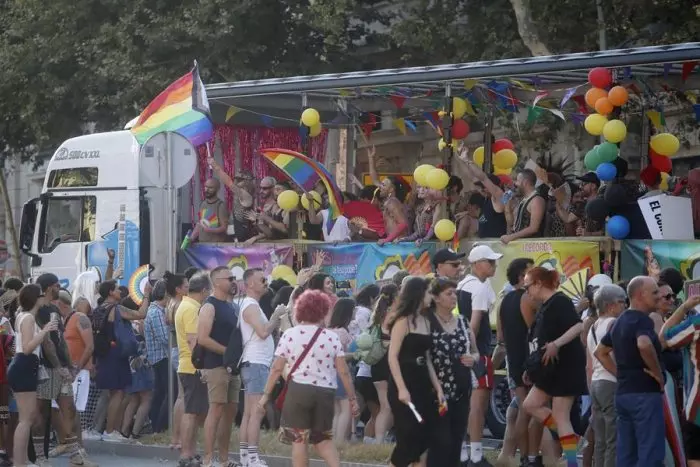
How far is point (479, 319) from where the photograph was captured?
13430 mm

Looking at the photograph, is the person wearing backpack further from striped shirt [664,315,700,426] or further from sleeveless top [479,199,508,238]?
striped shirt [664,315,700,426]

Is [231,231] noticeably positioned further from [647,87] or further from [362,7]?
[362,7]

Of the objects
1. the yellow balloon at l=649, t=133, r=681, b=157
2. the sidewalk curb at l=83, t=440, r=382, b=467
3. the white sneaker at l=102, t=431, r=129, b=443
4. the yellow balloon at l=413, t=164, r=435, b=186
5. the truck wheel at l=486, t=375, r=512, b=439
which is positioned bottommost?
the sidewalk curb at l=83, t=440, r=382, b=467

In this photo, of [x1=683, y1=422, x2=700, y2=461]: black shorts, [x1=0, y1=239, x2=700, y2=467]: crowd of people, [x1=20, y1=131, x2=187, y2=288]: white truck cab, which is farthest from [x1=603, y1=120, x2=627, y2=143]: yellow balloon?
[x1=20, y1=131, x2=187, y2=288]: white truck cab

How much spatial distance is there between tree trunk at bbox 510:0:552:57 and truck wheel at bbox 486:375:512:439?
944cm

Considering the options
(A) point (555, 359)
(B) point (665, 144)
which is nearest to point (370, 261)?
(B) point (665, 144)

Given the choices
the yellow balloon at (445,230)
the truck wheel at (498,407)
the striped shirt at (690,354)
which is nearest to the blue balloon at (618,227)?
the truck wheel at (498,407)

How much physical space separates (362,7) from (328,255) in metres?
12.5

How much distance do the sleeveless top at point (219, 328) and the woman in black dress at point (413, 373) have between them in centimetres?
283

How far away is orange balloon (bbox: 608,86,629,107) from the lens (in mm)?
15172

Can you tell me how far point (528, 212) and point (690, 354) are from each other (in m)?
5.14

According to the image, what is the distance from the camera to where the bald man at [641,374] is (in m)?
10.4

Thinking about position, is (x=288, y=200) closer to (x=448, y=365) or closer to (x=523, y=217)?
(x=523, y=217)

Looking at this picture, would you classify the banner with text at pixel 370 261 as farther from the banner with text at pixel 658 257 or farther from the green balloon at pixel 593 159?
the banner with text at pixel 658 257
